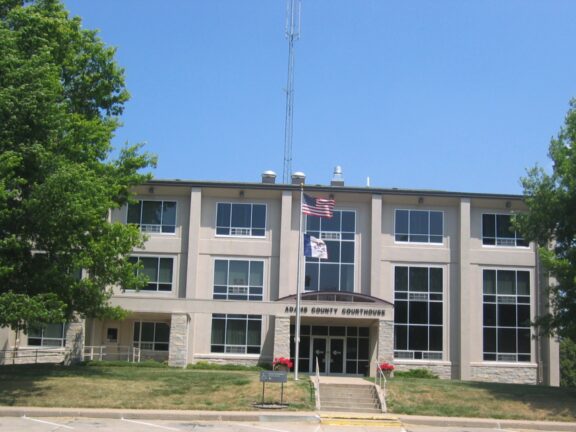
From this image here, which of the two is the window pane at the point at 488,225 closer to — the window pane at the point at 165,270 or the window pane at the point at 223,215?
the window pane at the point at 223,215

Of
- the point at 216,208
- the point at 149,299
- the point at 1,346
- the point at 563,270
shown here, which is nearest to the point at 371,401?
the point at 563,270

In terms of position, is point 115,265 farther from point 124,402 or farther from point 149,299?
point 149,299

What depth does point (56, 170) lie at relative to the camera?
23.9 meters

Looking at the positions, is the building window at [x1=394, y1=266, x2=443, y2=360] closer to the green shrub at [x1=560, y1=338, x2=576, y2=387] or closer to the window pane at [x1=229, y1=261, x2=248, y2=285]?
the window pane at [x1=229, y1=261, x2=248, y2=285]

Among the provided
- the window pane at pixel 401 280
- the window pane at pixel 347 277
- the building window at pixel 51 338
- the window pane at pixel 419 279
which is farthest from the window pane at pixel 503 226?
the building window at pixel 51 338

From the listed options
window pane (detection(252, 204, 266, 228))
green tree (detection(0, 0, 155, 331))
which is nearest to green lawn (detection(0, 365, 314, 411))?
green tree (detection(0, 0, 155, 331))

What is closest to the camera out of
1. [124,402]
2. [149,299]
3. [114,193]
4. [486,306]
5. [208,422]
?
[208,422]

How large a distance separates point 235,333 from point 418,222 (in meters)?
11.9

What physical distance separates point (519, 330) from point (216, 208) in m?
17.8

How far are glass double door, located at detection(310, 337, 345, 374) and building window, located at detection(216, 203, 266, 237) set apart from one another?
671 centimetres

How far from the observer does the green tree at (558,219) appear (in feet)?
86.3

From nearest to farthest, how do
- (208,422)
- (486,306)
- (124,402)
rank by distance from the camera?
1. (208,422)
2. (124,402)
3. (486,306)

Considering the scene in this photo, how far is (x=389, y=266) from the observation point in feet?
132

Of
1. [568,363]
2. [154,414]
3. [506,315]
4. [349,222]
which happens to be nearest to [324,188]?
[349,222]
